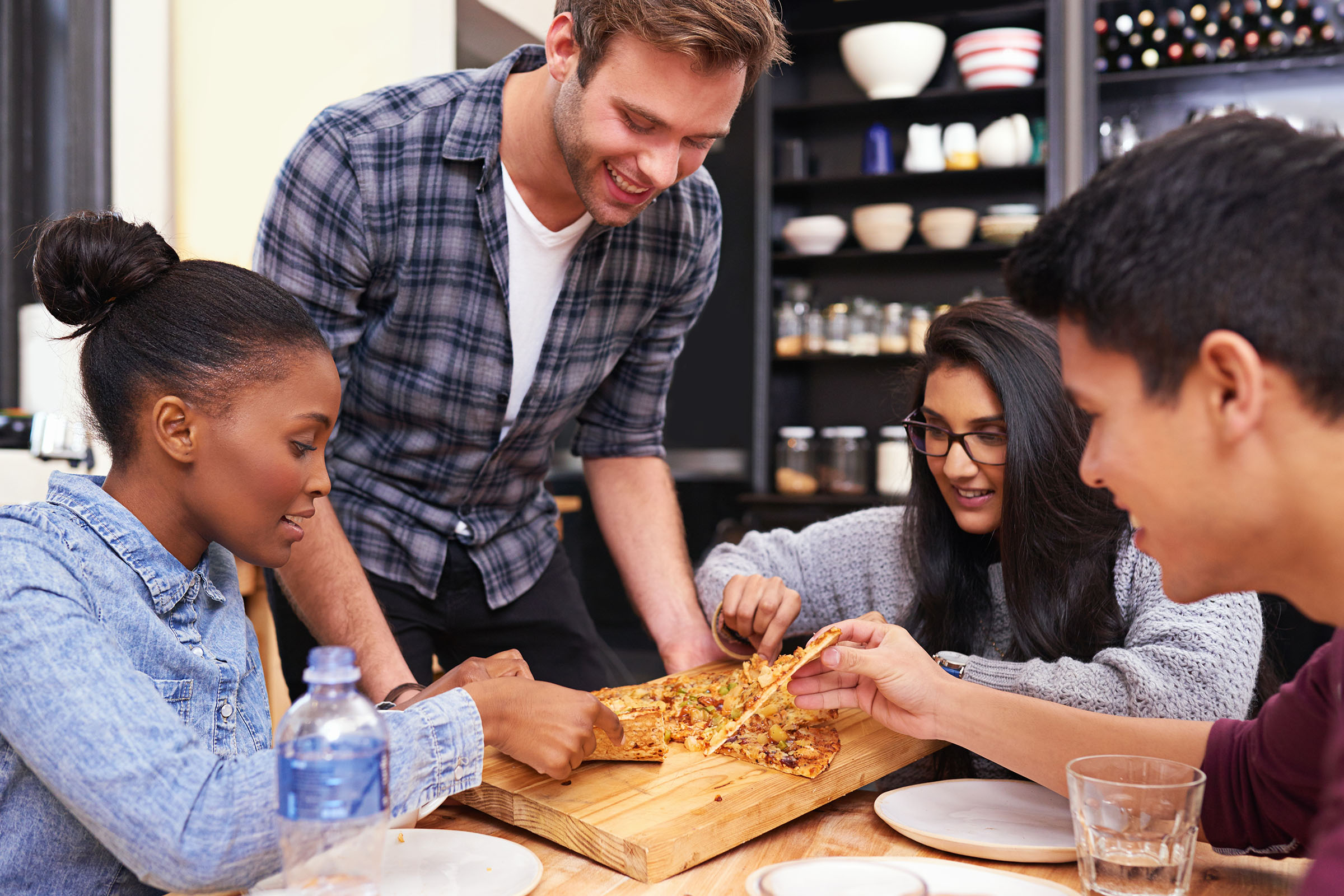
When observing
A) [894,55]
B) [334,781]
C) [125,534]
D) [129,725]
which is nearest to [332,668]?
[334,781]

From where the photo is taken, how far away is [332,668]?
90cm

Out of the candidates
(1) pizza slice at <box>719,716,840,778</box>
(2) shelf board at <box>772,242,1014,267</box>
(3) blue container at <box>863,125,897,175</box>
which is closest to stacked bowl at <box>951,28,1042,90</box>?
(3) blue container at <box>863,125,897,175</box>

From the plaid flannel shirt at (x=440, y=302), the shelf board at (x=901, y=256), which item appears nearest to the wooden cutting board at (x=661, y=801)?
the plaid flannel shirt at (x=440, y=302)

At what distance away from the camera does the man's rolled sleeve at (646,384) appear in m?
2.39

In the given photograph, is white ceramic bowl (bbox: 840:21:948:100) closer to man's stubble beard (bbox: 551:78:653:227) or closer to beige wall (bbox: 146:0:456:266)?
beige wall (bbox: 146:0:456:266)

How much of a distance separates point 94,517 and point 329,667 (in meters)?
0.53

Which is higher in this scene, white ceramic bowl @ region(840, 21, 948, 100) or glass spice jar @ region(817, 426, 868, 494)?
white ceramic bowl @ region(840, 21, 948, 100)

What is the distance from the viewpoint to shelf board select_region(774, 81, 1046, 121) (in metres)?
4.73

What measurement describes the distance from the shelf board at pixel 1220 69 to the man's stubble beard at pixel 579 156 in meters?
3.54

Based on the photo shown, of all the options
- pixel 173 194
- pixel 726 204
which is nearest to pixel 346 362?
pixel 173 194

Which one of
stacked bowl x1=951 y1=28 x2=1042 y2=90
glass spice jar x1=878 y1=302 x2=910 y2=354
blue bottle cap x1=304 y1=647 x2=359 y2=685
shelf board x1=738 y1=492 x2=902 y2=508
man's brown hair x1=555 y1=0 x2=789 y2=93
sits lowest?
shelf board x1=738 y1=492 x2=902 y2=508

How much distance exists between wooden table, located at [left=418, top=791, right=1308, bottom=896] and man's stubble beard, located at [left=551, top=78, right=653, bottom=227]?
3.26ft

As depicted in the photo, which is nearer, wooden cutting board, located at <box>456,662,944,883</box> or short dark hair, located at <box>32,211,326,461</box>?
wooden cutting board, located at <box>456,662,944,883</box>

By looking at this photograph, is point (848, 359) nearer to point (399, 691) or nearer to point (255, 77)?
point (255, 77)
